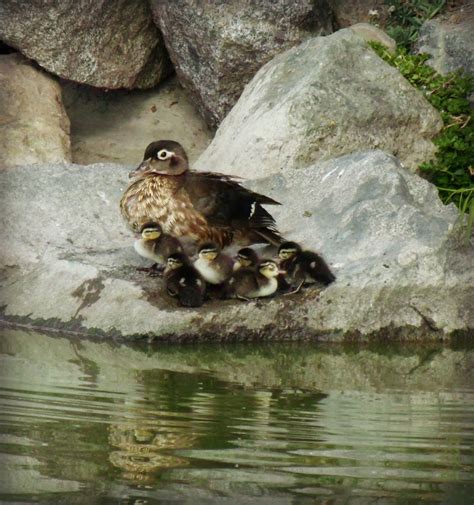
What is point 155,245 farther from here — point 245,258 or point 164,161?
point 164,161

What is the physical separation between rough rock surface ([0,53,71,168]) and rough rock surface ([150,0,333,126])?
1.12 m

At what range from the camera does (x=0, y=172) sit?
9.64m

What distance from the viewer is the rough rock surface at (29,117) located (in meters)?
11.0

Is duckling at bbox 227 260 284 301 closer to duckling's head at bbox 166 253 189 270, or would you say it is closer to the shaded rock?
duckling's head at bbox 166 253 189 270

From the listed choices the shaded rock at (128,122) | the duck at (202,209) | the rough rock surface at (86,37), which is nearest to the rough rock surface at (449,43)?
the shaded rock at (128,122)

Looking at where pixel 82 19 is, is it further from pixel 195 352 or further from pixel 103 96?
pixel 195 352

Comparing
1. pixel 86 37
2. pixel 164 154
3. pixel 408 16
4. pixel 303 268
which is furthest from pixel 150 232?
pixel 408 16

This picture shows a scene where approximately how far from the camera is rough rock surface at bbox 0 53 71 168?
36.2ft

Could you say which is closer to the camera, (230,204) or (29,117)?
(230,204)

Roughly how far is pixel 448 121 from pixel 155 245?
3055 millimetres

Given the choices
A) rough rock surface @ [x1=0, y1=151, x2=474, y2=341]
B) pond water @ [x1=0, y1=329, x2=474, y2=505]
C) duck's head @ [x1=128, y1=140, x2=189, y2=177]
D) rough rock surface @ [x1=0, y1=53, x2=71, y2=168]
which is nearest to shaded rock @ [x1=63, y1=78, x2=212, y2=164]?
rough rock surface @ [x1=0, y1=53, x2=71, y2=168]

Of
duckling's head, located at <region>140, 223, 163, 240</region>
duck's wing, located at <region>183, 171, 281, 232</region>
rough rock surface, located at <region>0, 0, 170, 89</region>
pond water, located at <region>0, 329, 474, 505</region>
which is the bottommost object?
rough rock surface, located at <region>0, 0, 170, 89</region>

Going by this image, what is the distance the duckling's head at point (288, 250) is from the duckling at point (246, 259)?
0.15m

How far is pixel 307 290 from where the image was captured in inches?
325
